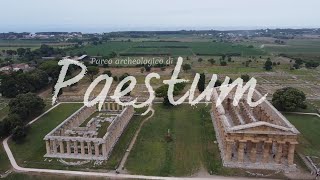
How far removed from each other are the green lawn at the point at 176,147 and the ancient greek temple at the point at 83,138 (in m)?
3.71

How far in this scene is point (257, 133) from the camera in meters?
41.5

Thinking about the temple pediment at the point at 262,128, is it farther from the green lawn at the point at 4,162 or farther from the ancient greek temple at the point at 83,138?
the green lawn at the point at 4,162

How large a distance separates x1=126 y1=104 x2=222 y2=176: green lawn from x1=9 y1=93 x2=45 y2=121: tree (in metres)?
21.9

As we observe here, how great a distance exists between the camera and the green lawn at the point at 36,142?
44469mm

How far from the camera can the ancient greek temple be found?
1768 inches

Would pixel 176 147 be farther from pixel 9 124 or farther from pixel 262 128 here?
pixel 9 124

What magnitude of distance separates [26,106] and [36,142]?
12120mm

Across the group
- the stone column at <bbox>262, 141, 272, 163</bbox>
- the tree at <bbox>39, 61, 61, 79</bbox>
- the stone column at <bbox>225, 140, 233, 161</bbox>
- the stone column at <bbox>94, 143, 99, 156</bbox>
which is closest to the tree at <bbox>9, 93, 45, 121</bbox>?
the stone column at <bbox>94, 143, 99, 156</bbox>

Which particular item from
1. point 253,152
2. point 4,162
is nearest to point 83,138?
point 4,162

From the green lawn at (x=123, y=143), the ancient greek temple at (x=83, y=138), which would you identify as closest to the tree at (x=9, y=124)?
the ancient greek temple at (x=83, y=138)

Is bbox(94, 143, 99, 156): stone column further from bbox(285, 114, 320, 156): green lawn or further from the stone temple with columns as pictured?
bbox(285, 114, 320, 156): green lawn

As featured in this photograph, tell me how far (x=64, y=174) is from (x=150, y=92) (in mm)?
42303

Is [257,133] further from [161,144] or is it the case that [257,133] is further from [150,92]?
[150,92]

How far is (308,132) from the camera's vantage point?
2157 inches
